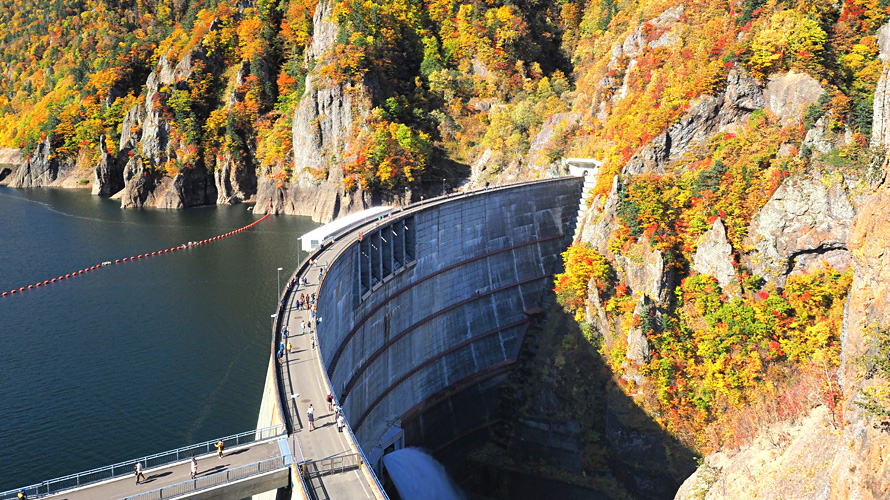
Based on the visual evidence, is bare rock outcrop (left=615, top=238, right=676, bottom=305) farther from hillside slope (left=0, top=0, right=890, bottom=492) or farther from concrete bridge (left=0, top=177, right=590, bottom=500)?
concrete bridge (left=0, top=177, right=590, bottom=500)

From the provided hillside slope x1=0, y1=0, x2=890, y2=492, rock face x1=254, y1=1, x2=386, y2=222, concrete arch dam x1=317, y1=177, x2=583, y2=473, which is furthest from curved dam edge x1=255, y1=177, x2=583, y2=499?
rock face x1=254, y1=1, x2=386, y2=222

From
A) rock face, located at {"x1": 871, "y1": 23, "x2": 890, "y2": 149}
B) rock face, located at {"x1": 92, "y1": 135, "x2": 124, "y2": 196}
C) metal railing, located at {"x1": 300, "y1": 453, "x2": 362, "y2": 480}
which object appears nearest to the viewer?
metal railing, located at {"x1": 300, "y1": 453, "x2": 362, "y2": 480}

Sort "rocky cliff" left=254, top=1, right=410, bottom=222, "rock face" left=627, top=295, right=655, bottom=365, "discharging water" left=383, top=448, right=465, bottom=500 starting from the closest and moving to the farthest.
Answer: "discharging water" left=383, top=448, right=465, bottom=500, "rock face" left=627, top=295, right=655, bottom=365, "rocky cliff" left=254, top=1, right=410, bottom=222

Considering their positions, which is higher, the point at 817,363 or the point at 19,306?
the point at 19,306

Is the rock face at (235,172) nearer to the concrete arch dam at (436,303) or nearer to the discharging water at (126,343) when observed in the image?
the discharging water at (126,343)

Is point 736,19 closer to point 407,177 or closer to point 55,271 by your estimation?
point 407,177

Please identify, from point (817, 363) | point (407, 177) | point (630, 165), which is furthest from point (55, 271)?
point (817, 363)

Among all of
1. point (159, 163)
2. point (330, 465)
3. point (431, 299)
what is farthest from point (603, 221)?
point (159, 163)

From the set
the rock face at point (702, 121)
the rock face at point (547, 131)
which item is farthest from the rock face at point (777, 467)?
the rock face at point (547, 131)
